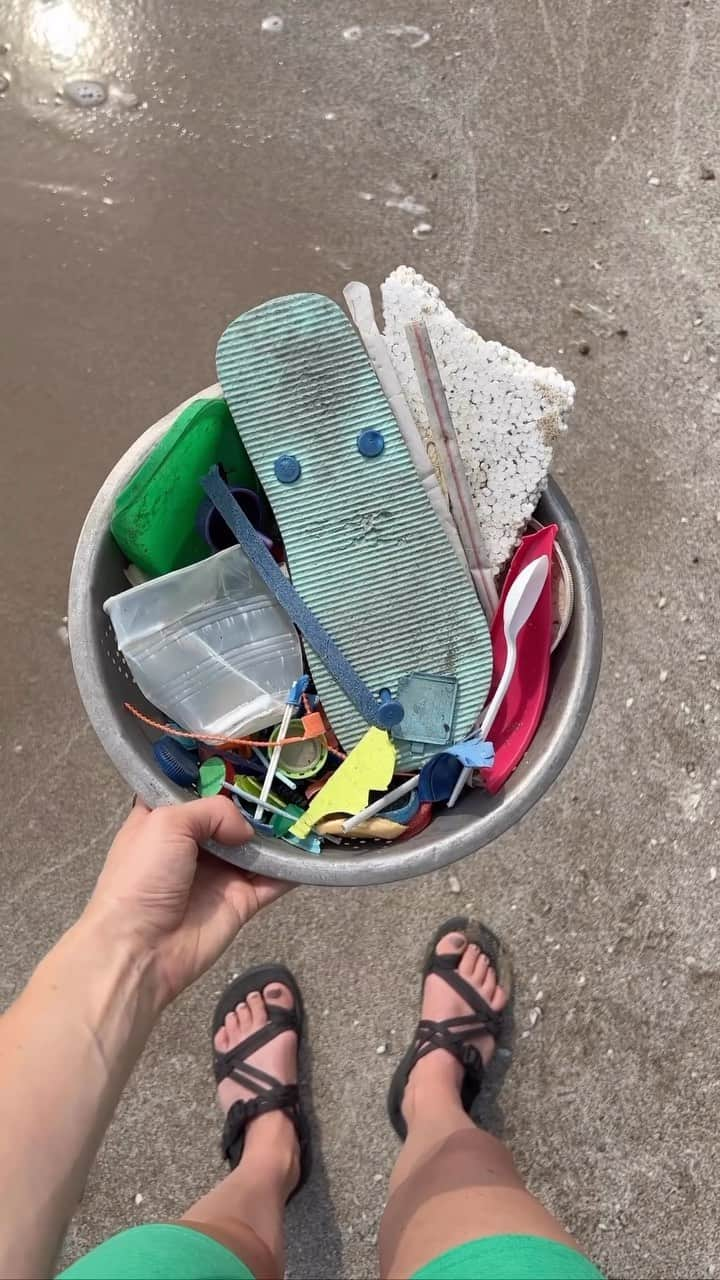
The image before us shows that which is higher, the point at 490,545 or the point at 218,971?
the point at 490,545

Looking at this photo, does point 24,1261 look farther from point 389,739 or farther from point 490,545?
point 490,545

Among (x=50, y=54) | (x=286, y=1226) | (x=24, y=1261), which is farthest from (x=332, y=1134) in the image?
(x=50, y=54)

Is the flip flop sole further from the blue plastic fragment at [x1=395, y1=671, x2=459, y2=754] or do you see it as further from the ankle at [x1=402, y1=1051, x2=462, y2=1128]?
the ankle at [x1=402, y1=1051, x2=462, y2=1128]

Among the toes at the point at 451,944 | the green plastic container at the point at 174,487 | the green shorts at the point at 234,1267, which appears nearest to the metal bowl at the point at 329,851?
the green plastic container at the point at 174,487

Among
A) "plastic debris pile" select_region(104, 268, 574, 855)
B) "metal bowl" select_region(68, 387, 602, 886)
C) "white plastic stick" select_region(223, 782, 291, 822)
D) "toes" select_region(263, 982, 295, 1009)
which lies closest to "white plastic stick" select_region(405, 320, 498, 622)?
"plastic debris pile" select_region(104, 268, 574, 855)

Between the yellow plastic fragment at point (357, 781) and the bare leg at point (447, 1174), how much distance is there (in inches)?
19.6

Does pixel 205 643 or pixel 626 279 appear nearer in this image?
pixel 205 643

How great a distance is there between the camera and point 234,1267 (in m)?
1.01

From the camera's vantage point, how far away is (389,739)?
993mm

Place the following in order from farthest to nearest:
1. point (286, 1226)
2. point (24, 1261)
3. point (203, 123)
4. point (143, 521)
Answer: point (203, 123) < point (286, 1226) < point (143, 521) < point (24, 1261)

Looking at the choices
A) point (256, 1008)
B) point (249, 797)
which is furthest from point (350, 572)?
point (256, 1008)

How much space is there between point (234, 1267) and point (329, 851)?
51 cm

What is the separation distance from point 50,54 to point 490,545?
1.18 metres

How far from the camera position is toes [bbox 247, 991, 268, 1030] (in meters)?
1.38
